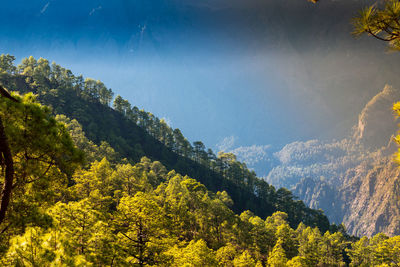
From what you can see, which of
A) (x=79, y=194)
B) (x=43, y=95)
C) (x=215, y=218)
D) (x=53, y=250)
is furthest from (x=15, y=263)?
(x=43, y=95)

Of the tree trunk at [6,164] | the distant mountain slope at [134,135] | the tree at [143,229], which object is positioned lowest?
the tree at [143,229]

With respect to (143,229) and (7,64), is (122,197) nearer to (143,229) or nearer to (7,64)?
(143,229)

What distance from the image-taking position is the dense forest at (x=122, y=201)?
8656 mm

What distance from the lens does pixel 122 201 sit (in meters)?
19.0

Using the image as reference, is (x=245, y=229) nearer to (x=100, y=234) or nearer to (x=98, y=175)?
(x=98, y=175)

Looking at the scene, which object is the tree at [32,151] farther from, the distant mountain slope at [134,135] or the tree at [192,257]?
the distant mountain slope at [134,135]

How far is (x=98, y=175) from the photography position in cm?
3183

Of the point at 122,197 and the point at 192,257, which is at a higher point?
the point at 122,197

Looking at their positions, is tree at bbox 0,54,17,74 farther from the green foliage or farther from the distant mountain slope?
the green foliage

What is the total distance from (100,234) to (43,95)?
80.5 m

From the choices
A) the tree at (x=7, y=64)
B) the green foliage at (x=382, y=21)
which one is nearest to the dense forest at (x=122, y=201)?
the tree at (x=7, y=64)

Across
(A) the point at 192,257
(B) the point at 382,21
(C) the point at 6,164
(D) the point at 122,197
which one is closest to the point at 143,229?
(A) the point at 192,257

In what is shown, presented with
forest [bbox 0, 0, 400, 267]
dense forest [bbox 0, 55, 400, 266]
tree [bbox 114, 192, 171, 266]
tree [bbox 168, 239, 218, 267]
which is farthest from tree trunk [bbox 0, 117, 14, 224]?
tree [bbox 168, 239, 218, 267]

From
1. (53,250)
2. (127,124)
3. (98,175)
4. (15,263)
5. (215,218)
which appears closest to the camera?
(15,263)
